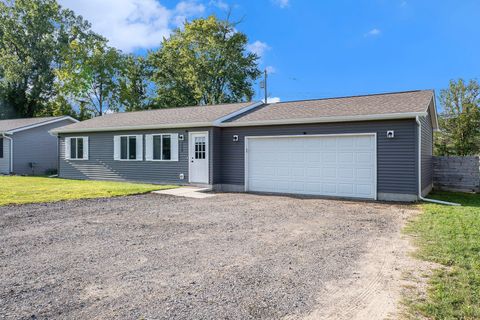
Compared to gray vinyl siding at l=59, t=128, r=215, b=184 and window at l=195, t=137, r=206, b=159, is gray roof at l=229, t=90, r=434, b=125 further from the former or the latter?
gray vinyl siding at l=59, t=128, r=215, b=184

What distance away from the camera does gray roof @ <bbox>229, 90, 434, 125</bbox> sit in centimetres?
973

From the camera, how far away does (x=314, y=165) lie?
35.3 feet

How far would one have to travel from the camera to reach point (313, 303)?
301 cm

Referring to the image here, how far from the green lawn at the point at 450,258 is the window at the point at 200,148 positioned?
7460 mm

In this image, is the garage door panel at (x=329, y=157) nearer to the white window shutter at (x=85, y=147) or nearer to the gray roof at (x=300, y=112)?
the gray roof at (x=300, y=112)

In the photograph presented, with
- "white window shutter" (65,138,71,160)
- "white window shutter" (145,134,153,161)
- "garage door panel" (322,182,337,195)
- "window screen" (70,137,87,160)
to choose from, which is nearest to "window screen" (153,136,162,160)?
"white window shutter" (145,134,153,161)

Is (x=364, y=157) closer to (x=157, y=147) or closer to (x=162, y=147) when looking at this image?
(x=162, y=147)

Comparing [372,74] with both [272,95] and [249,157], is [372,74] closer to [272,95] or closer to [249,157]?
[272,95]

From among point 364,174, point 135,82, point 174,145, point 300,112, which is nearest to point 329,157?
point 364,174

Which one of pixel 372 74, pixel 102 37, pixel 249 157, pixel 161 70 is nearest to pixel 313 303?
pixel 249 157

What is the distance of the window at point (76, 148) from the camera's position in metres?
16.1

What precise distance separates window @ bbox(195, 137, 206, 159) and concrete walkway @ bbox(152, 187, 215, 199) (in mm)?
1233

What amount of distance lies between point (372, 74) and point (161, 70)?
59.2 feet

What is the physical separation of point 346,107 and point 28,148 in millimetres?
17978
